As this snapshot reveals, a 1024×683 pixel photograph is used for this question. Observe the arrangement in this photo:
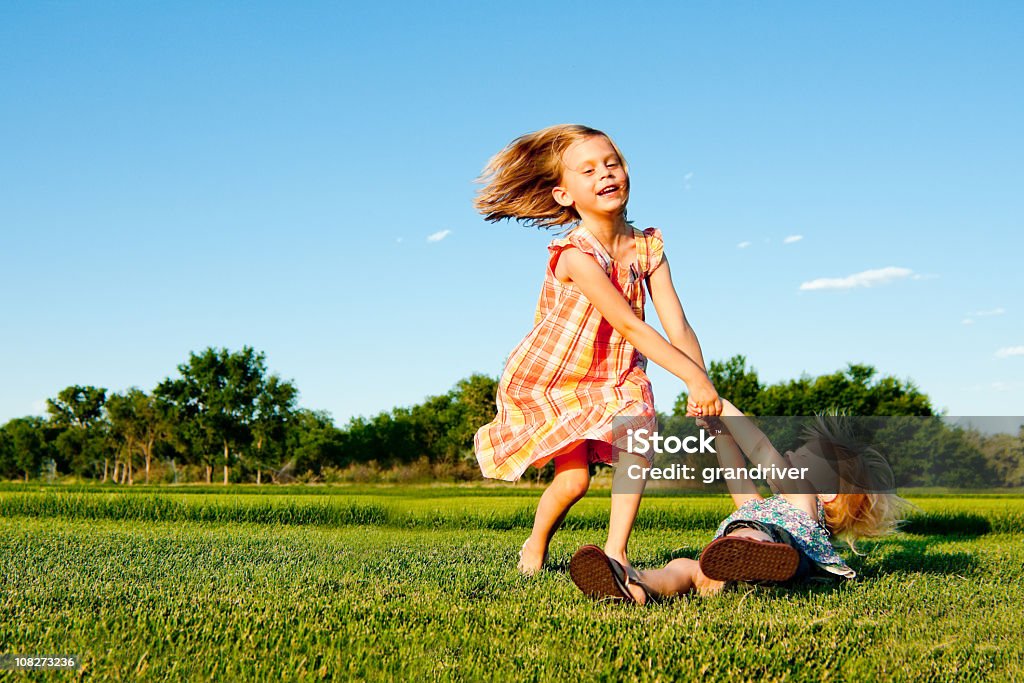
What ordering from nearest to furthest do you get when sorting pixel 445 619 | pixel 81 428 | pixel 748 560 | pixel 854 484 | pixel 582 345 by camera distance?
pixel 445 619 → pixel 748 560 → pixel 582 345 → pixel 854 484 → pixel 81 428

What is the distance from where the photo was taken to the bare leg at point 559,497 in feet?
11.9

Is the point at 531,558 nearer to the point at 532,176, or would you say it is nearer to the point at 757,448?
the point at 757,448

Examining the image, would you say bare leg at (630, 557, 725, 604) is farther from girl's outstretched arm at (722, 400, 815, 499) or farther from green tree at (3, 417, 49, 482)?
green tree at (3, 417, 49, 482)

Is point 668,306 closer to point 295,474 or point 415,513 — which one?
point 415,513

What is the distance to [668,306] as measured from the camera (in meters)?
3.79

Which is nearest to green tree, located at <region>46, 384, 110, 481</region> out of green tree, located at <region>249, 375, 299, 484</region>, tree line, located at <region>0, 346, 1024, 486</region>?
tree line, located at <region>0, 346, 1024, 486</region>

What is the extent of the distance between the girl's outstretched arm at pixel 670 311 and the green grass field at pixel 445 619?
1148mm

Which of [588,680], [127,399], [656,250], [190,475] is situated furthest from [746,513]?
[127,399]

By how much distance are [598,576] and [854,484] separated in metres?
1.83

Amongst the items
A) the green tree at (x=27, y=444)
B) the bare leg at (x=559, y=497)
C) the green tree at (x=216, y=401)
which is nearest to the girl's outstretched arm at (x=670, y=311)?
the bare leg at (x=559, y=497)

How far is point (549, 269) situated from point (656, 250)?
51cm

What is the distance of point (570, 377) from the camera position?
3660mm

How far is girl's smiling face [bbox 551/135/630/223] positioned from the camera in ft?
12.0

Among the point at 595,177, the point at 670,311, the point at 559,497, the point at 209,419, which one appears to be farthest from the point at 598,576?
the point at 209,419
